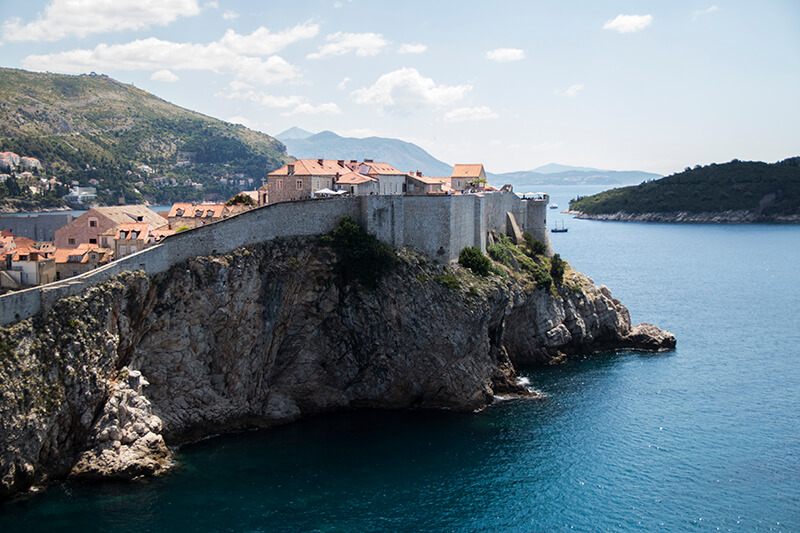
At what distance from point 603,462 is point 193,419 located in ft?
93.9

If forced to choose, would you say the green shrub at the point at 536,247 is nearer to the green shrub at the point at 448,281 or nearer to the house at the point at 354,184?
the green shrub at the point at 448,281

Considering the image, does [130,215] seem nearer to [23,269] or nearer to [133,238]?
[133,238]

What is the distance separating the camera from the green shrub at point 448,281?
58750 millimetres

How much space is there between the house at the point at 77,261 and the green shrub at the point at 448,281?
2674 centimetres

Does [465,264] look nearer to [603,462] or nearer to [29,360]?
[603,462]

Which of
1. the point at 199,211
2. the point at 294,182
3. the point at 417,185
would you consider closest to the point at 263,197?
the point at 294,182

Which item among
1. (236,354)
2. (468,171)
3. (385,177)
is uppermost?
(468,171)

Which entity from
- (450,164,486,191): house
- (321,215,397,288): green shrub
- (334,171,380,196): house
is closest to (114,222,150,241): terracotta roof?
(321,215,397,288): green shrub

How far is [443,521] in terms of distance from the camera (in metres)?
39.2

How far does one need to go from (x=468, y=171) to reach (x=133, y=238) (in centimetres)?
4639

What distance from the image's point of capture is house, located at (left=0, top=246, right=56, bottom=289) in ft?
143

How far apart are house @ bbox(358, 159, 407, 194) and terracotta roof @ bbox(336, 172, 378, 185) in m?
3.20

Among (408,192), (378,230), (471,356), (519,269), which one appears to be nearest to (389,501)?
(471,356)

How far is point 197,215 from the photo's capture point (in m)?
56.9
